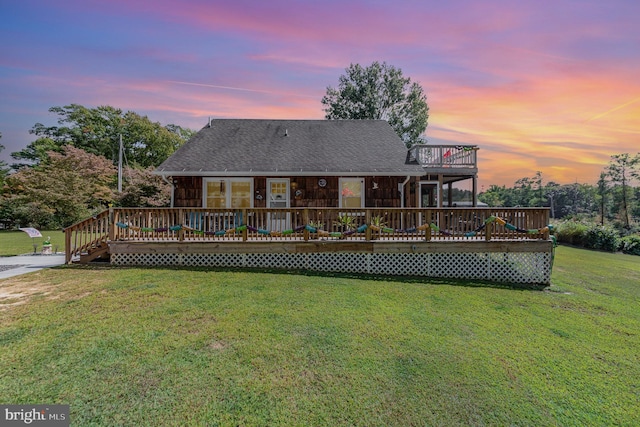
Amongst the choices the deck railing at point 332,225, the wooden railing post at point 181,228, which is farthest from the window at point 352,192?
the wooden railing post at point 181,228

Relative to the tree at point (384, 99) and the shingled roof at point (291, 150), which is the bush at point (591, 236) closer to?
the tree at point (384, 99)

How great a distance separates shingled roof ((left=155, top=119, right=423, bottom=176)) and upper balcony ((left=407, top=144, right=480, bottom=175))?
44.4 inches

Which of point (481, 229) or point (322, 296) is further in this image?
point (481, 229)

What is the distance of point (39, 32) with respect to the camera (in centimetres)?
958

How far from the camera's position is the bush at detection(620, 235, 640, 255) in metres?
18.0

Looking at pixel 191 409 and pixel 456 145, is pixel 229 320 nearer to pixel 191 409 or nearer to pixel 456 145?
pixel 191 409

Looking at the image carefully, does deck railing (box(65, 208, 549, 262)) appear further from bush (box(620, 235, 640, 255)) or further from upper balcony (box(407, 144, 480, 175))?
bush (box(620, 235, 640, 255))

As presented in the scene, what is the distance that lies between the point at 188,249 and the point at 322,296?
4.51 m

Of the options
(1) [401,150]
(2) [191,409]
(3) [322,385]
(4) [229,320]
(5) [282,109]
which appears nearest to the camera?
(2) [191,409]

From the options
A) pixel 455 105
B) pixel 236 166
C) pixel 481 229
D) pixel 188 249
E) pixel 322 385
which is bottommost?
pixel 322 385

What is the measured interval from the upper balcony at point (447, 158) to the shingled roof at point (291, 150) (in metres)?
1.13

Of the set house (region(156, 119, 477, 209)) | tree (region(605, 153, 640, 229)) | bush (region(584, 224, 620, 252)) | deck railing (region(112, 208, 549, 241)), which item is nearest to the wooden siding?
house (region(156, 119, 477, 209))

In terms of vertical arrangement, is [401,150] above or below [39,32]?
below

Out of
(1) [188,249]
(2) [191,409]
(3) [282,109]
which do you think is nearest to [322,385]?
(2) [191,409]
